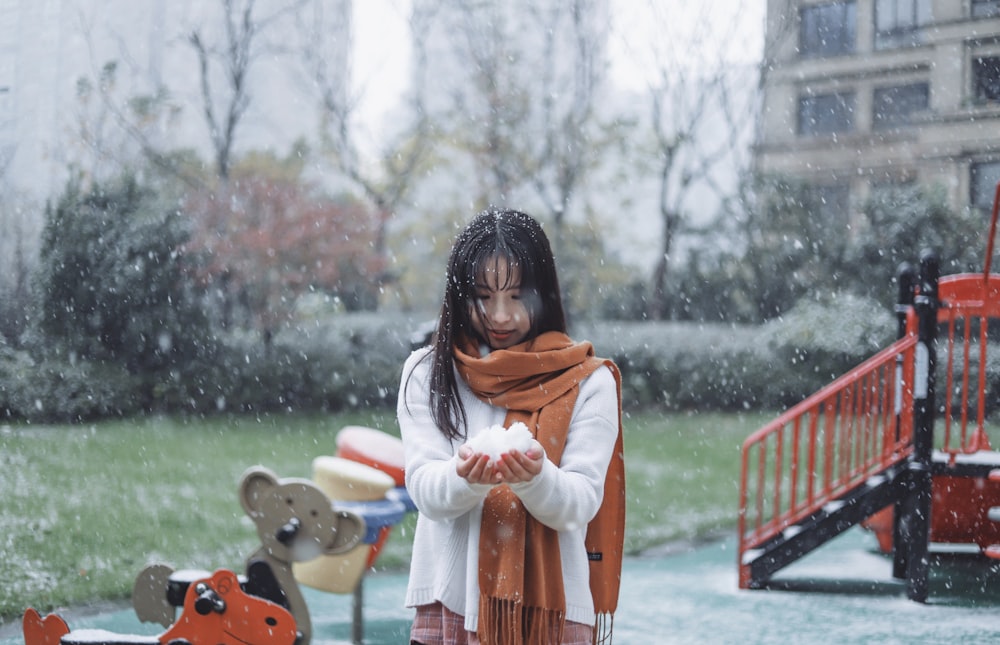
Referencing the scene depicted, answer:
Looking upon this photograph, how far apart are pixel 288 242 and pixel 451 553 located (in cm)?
781

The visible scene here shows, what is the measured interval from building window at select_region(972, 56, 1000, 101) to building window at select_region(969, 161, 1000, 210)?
1.63ft

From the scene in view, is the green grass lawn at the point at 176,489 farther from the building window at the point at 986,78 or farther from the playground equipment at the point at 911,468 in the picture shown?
the building window at the point at 986,78

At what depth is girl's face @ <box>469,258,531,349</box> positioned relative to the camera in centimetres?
185

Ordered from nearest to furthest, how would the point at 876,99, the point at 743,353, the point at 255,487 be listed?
the point at 255,487, the point at 876,99, the point at 743,353

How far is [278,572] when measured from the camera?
319 cm

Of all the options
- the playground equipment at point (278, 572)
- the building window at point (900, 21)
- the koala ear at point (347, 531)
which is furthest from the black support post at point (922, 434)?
the building window at point (900, 21)

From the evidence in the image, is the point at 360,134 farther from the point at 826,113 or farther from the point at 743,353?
the point at 826,113

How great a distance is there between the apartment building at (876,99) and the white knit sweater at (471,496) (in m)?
4.95

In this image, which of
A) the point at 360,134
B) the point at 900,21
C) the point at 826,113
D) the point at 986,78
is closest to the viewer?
the point at 986,78

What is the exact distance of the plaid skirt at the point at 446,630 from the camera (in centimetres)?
179

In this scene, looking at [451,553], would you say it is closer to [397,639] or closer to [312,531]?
[312,531]

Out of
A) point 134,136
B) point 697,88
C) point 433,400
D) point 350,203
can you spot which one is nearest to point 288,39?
point 350,203

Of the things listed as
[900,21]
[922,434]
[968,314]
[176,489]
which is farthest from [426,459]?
[900,21]

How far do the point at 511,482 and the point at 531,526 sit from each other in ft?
0.59
